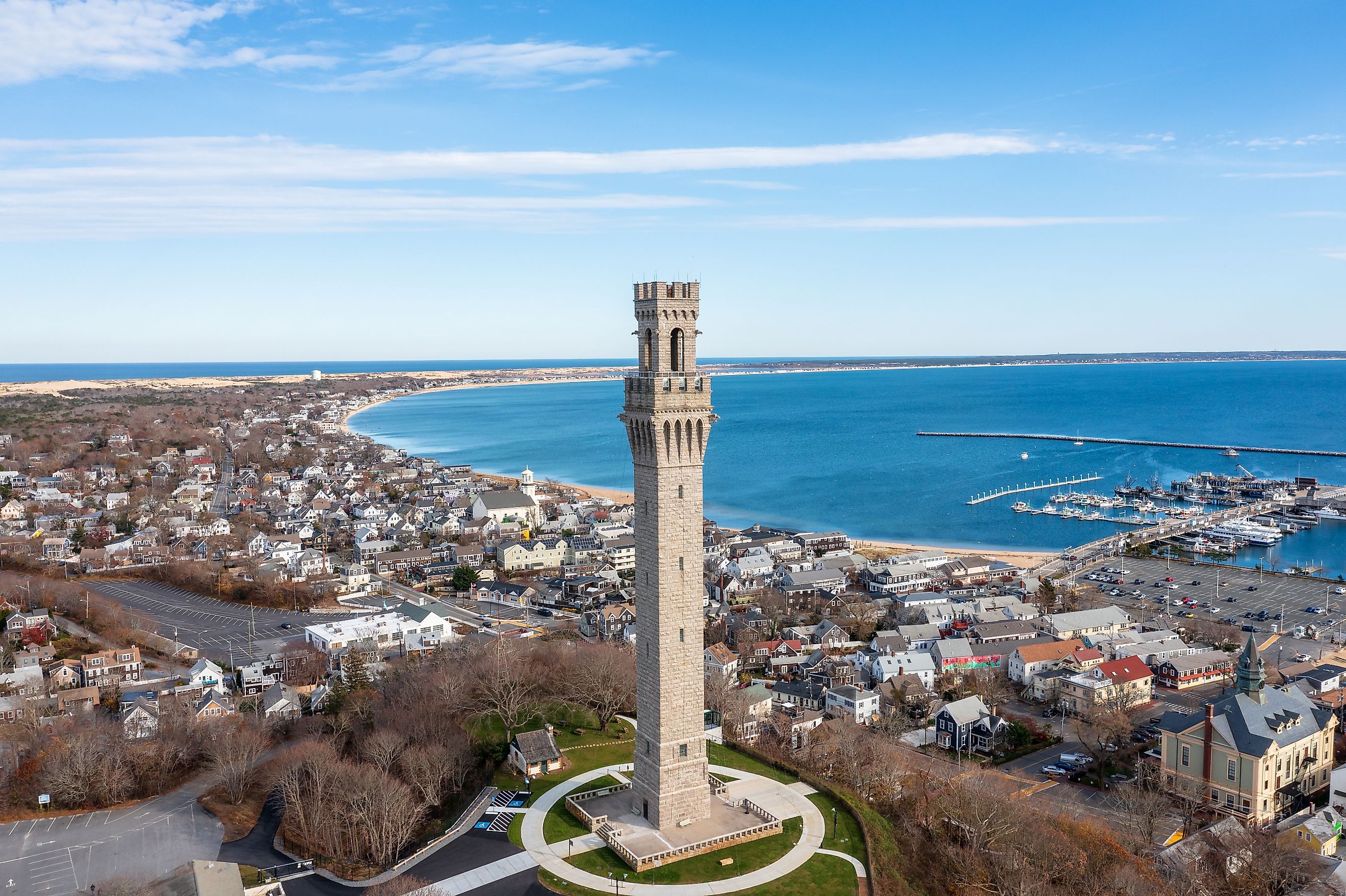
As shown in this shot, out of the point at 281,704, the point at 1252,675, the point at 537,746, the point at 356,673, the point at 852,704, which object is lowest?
the point at 852,704

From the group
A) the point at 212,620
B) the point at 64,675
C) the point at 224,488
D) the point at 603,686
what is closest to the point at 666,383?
the point at 603,686

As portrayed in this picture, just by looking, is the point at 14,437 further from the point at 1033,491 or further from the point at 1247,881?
the point at 1247,881

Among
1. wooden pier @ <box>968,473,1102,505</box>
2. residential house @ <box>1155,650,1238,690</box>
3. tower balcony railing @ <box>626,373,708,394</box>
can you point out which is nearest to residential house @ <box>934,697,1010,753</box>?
residential house @ <box>1155,650,1238,690</box>

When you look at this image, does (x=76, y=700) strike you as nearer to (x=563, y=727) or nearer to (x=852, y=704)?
(x=563, y=727)

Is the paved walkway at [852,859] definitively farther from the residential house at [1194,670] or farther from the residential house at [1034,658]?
the residential house at [1194,670]

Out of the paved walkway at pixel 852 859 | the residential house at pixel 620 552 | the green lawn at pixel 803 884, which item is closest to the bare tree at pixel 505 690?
the green lawn at pixel 803 884

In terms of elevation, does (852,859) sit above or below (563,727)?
above

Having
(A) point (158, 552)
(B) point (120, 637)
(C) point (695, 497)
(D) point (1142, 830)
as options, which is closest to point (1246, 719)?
(D) point (1142, 830)
